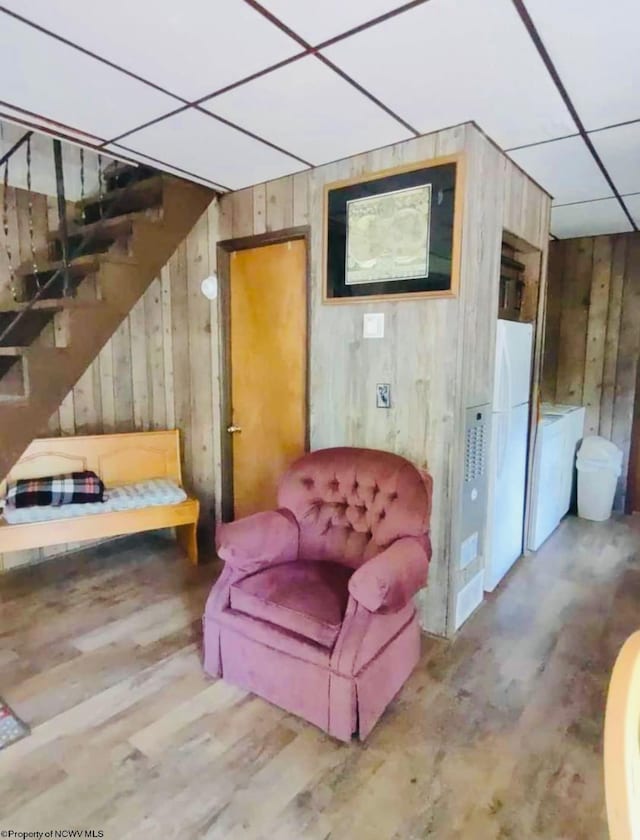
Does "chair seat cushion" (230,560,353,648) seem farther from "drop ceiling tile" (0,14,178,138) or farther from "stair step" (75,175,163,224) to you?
"stair step" (75,175,163,224)

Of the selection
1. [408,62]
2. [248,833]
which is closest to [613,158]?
[408,62]

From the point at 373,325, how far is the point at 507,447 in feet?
3.71

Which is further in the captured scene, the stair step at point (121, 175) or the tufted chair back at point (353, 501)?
the stair step at point (121, 175)

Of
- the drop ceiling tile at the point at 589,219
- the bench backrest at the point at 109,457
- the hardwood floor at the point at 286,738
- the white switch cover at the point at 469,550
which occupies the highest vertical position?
the drop ceiling tile at the point at 589,219

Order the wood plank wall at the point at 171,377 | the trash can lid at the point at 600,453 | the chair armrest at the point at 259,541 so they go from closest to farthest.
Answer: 1. the chair armrest at the point at 259,541
2. the wood plank wall at the point at 171,377
3. the trash can lid at the point at 600,453

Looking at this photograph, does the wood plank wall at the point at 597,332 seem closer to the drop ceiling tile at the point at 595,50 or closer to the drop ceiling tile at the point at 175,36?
the drop ceiling tile at the point at 595,50

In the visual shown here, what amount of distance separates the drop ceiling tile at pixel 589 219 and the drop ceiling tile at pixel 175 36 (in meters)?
2.64

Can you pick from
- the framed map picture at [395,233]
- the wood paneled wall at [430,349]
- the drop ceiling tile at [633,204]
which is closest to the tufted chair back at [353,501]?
the wood paneled wall at [430,349]

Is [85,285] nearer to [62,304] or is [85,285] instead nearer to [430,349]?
[62,304]

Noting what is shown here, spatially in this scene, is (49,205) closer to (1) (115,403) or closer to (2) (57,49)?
(1) (115,403)

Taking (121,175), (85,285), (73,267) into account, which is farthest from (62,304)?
(121,175)

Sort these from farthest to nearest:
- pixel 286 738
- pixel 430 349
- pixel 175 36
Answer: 1. pixel 430 349
2. pixel 286 738
3. pixel 175 36

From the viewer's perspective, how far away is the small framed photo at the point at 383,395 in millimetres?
2565

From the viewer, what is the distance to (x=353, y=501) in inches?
90.0
